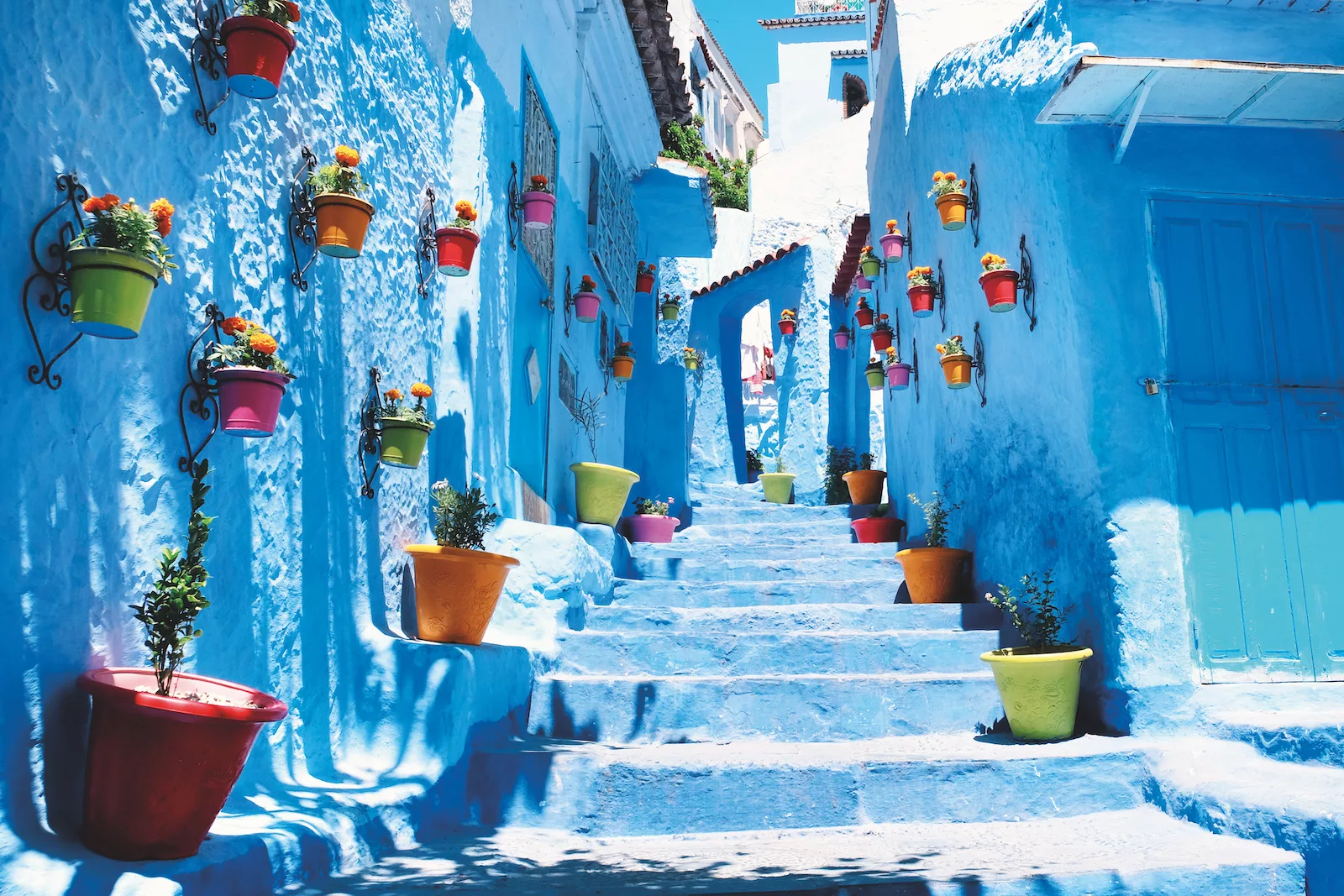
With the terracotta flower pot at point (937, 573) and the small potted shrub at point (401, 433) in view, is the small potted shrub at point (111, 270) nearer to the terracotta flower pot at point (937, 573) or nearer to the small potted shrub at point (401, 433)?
the small potted shrub at point (401, 433)

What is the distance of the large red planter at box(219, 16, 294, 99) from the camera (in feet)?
11.7

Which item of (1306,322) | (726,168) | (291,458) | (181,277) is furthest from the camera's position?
(726,168)

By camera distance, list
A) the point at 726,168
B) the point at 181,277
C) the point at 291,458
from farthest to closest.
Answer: the point at 726,168 < the point at 291,458 < the point at 181,277

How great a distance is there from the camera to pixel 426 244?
574cm

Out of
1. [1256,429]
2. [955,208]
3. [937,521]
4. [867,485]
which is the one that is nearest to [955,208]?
[955,208]

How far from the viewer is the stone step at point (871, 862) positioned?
137 inches

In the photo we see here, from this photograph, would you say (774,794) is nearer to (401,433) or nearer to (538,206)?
(401,433)

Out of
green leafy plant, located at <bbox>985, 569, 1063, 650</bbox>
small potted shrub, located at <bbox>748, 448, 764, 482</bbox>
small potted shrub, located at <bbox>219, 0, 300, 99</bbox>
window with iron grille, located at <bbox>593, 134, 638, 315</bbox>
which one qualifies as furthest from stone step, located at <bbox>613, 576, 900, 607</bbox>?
small potted shrub, located at <bbox>748, 448, 764, 482</bbox>

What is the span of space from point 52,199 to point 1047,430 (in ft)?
16.3

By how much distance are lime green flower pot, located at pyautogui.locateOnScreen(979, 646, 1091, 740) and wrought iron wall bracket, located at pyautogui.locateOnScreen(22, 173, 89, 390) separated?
4.24 metres

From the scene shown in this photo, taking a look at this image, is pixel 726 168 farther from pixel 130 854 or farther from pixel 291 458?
pixel 130 854

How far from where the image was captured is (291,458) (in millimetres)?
4129

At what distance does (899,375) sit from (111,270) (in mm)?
7668

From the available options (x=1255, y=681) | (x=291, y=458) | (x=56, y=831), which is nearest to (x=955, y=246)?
(x=1255, y=681)
